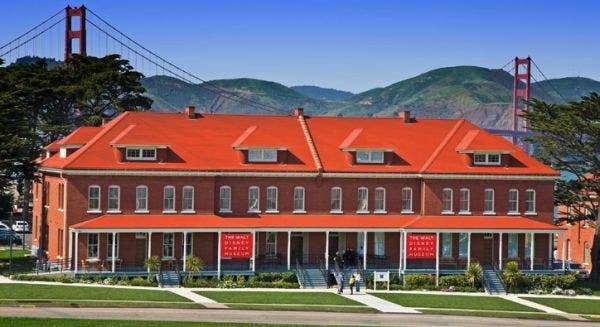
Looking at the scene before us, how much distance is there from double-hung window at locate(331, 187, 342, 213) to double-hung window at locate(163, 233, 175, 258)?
11.5 metres

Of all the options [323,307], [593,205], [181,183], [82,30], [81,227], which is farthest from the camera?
[82,30]

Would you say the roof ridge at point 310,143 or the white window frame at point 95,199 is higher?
the roof ridge at point 310,143

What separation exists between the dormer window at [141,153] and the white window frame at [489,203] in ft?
75.1

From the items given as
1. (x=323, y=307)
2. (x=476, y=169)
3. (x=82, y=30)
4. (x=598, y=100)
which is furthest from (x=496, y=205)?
(x=82, y=30)

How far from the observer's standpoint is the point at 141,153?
78188 mm

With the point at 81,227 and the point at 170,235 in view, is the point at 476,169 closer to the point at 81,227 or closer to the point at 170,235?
the point at 170,235

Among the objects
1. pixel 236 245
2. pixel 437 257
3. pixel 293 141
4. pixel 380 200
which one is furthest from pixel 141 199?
pixel 437 257

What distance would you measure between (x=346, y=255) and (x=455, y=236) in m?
7.57

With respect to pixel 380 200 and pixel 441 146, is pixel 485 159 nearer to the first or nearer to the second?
pixel 441 146

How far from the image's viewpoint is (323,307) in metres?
63.1

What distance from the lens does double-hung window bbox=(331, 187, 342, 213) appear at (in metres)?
82.1

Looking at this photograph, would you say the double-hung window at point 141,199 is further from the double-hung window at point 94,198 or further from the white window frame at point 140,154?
the double-hung window at point 94,198

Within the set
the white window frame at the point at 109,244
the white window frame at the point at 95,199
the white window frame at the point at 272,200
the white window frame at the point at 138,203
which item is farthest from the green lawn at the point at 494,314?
the white window frame at the point at 95,199

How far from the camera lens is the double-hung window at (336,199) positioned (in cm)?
8206
